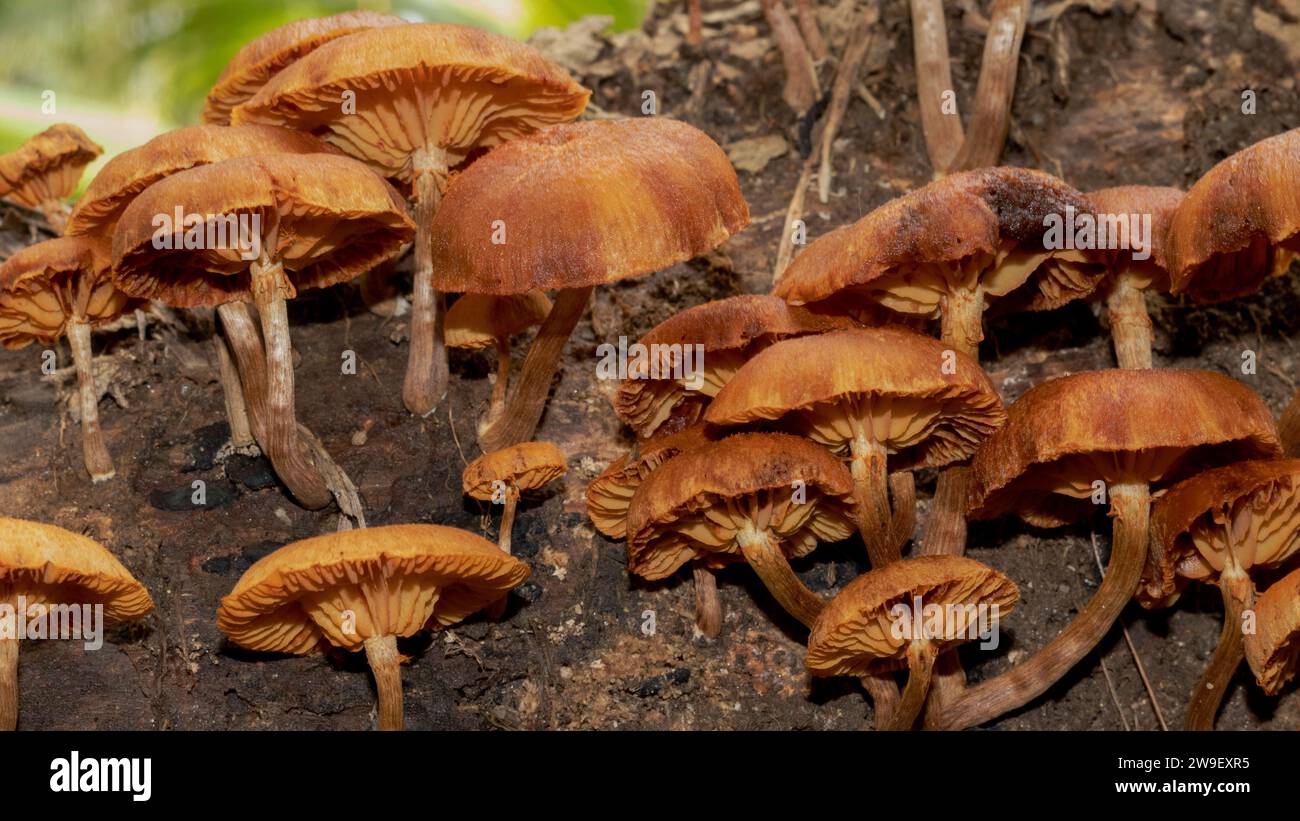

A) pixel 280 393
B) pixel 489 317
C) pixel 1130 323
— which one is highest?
pixel 489 317

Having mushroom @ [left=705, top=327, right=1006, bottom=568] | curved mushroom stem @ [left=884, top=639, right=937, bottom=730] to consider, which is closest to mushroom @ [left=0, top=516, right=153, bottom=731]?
mushroom @ [left=705, top=327, right=1006, bottom=568]

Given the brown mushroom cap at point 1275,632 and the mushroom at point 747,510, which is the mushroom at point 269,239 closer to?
the mushroom at point 747,510

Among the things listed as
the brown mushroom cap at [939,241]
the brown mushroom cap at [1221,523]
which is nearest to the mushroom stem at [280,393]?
the brown mushroom cap at [939,241]

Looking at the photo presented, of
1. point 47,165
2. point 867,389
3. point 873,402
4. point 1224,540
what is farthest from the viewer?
point 47,165

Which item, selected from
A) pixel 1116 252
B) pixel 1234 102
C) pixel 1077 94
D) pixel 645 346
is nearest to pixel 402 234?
pixel 645 346

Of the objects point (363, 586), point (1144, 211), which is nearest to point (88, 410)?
point (363, 586)

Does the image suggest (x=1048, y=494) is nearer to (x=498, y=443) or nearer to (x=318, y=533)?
(x=498, y=443)

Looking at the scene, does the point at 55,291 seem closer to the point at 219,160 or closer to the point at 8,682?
the point at 219,160

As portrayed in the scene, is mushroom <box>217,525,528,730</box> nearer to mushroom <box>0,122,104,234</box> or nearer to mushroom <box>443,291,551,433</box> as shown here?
mushroom <box>443,291,551,433</box>
